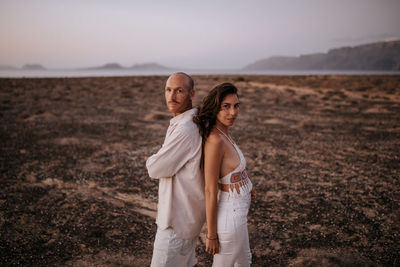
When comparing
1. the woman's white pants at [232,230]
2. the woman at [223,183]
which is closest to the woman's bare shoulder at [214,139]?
the woman at [223,183]

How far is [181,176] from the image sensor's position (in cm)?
203

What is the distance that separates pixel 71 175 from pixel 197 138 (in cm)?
541

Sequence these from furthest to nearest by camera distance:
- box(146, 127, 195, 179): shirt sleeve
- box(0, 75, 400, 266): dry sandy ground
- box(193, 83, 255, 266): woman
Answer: box(0, 75, 400, 266): dry sandy ground < box(193, 83, 255, 266): woman < box(146, 127, 195, 179): shirt sleeve

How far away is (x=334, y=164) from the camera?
277 inches

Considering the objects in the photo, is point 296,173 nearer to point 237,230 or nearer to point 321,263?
point 321,263

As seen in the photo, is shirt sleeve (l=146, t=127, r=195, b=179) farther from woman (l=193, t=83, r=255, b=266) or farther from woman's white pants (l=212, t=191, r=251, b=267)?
woman's white pants (l=212, t=191, r=251, b=267)

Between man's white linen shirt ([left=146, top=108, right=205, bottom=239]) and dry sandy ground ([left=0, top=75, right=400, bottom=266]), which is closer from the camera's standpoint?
man's white linen shirt ([left=146, top=108, right=205, bottom=239])

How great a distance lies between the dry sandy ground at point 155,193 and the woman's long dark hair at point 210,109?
95.7 inches

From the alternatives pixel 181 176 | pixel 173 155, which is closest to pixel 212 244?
pixel 181 176

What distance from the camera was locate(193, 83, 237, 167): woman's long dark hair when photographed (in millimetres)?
2049

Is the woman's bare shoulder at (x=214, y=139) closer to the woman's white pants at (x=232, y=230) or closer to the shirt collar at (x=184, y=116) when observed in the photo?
the shirt collar at (x=184, y=116)

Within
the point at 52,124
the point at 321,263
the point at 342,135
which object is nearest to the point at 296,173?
the point at 321,263

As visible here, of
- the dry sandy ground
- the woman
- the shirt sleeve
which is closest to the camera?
the shirt sleeve

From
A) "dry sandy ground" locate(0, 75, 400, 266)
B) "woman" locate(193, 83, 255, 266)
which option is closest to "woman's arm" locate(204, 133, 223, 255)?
"woman" locate(193, 83, 255, 266)
